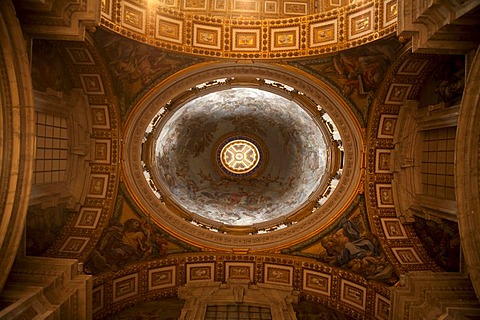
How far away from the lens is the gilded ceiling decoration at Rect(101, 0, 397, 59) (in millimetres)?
11617

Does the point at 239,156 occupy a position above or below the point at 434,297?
above

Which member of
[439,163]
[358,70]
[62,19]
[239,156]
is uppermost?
[62,19]

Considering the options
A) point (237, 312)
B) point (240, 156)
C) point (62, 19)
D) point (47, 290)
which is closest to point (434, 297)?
point (237, 312)

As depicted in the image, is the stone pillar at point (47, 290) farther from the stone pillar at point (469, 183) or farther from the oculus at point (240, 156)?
the oculus at point (240, 156)

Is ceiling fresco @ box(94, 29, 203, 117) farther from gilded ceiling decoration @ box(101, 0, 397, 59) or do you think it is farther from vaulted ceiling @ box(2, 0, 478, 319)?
gilded ceiling decoration @ box(101, 0, 397, 59)

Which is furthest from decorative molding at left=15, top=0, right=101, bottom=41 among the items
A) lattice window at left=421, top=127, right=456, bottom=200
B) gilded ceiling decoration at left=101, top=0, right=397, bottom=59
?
lattice window at left=421, top=127, right=456, bottom=200

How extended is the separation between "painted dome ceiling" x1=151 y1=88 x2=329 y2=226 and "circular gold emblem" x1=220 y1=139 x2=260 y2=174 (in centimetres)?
4

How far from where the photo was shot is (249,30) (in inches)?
507

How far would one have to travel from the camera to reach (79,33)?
980 cm

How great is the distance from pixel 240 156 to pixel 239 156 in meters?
0.04

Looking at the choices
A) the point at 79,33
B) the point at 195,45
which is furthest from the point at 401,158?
the point at 79,33

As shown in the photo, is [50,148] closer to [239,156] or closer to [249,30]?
[249,30]

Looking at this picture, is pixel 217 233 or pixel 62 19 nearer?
pixel 62 19

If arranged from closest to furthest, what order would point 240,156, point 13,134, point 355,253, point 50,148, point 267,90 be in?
point 13,134
point 50,148
point 355,253
point 267,90
point 240,156
